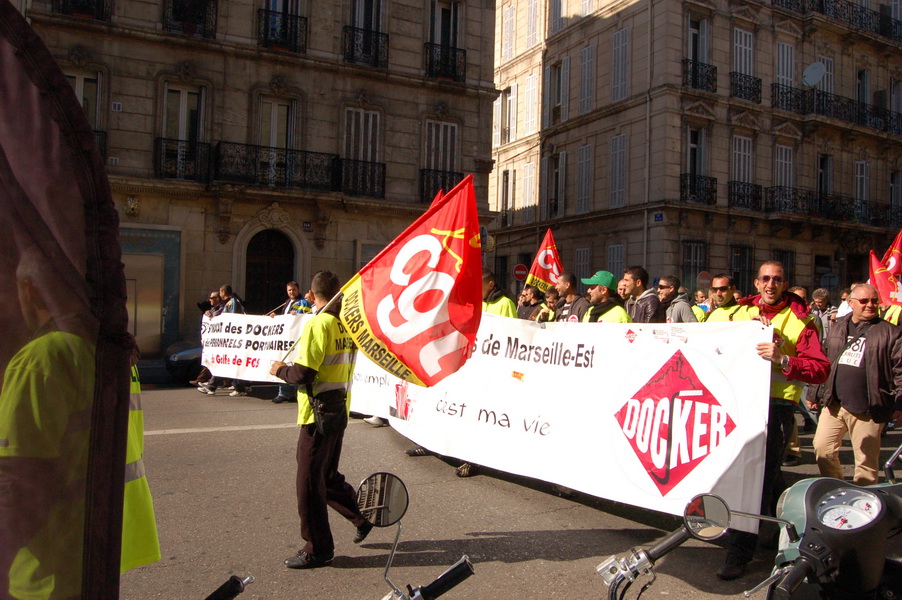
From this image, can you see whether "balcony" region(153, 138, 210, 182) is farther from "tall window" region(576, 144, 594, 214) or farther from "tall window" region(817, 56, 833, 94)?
"tall window" region(817, 56, 833, 94)

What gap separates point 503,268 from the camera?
3322cm

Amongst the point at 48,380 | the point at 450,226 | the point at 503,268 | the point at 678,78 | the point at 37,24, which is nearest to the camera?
the point at 48,380

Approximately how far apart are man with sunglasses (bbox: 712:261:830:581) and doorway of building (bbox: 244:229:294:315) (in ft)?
52.5

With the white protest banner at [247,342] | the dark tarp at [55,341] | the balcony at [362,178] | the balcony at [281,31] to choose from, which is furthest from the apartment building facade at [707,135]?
the dark tarp at [55,341]

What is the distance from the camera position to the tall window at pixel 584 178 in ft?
90.6

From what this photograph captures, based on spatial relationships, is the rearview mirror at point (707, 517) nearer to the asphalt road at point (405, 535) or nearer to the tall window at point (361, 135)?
the asphalt road at point (405, 535)

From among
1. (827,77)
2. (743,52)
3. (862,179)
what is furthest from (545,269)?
(862,179)

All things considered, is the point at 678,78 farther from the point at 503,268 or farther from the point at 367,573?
the point at 367,573

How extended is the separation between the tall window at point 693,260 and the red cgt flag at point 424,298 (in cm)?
2146

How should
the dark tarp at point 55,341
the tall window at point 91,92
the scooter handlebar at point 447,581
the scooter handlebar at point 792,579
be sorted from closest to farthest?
the dark tarp at point 55,341, the scooter handlebar at point 447,581, the scooter handlebar at point 792,579, the tall window at point 91,92

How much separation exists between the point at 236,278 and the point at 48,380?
18.6 m

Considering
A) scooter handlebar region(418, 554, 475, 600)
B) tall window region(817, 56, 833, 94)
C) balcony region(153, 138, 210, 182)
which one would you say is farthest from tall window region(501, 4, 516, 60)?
scooter handlebar region(418, 554, 475, 600)

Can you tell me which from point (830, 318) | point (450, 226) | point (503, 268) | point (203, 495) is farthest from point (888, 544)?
point (503, 268)

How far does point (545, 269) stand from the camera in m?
13.9
